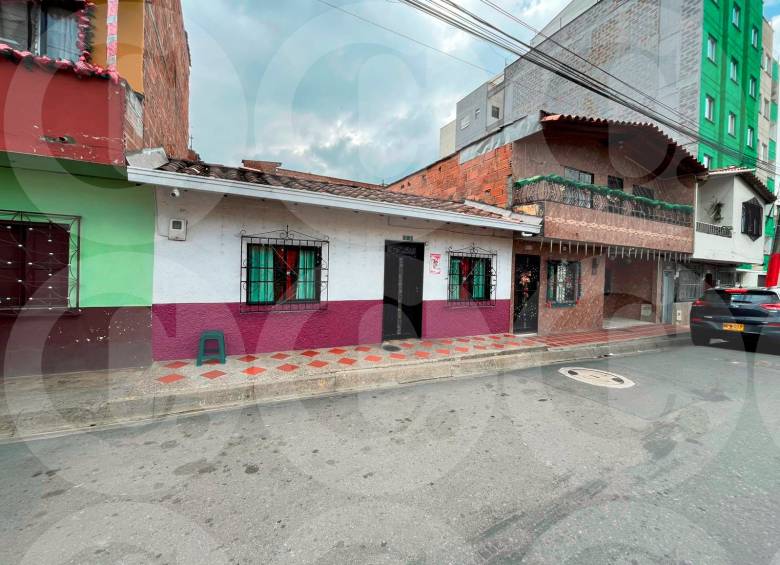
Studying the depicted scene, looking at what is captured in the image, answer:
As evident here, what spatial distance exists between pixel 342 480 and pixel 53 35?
7.00 meters

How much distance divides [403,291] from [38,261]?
6.14 metres

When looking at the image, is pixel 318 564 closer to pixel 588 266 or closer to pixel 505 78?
pixel 588 266

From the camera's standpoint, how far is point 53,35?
4547mm

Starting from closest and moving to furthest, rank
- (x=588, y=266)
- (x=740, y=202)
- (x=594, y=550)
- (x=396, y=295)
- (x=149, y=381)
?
(x=594, y=550), (x=149, y=381), (x=396, y=295), (x=588, y=266), (x=740, y=202)

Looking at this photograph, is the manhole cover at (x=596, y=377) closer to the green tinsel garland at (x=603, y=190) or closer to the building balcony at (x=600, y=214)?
the building balcony at (x=600, y=214)

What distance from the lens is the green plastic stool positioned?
5.21m

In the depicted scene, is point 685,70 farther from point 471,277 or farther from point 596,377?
point 596,377

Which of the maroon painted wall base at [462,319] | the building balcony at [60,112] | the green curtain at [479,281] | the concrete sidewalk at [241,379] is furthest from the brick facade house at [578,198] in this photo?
the building balcony at [60,112]

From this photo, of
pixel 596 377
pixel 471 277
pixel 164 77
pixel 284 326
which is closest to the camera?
pixel 596 377

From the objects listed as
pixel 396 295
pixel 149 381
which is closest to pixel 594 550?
pixel 149 381

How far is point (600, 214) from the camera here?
9.15 meters

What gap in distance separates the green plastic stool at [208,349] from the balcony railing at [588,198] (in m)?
7.77

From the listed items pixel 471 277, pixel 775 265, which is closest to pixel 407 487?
pixel 471 277

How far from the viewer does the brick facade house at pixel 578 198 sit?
860cm
